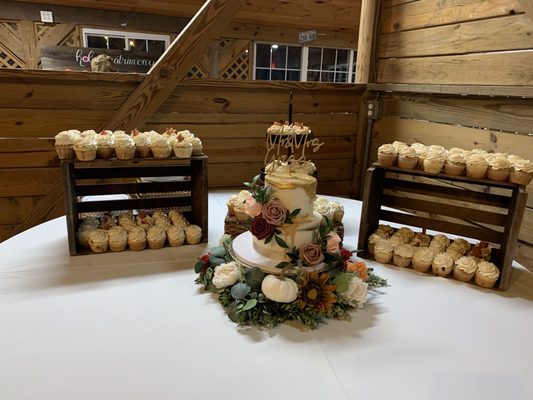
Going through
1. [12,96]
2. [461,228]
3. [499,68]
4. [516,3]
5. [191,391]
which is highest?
[516,3]

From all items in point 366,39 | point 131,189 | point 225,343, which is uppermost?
point 366,39

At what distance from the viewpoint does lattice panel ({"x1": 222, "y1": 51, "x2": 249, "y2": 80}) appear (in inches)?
222

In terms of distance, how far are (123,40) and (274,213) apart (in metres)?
4.81

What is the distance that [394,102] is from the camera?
8.98ft

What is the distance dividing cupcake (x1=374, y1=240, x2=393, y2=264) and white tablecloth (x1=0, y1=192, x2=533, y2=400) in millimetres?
88

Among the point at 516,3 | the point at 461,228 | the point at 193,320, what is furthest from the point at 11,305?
the point at 516,3

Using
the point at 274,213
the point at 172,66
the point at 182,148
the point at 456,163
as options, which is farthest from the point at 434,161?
the point at 172,66

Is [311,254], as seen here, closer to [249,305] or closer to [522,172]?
[249,305]

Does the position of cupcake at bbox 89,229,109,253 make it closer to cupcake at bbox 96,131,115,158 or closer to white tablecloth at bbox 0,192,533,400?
white tablecloth at bbox 0,192,533,400

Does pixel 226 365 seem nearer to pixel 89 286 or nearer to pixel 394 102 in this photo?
pixel 89 286

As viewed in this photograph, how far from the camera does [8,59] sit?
15.5 ft

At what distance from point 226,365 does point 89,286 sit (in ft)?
1.87

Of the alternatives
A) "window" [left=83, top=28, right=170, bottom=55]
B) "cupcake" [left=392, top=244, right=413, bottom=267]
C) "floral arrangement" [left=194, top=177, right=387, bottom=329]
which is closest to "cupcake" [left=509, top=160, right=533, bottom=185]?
"cupcake" [left=392, top=244, right=413, bottom=267]

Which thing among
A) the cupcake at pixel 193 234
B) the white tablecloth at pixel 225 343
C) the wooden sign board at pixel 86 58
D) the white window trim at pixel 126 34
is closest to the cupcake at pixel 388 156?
the white tablecloth at pixel 225 343
